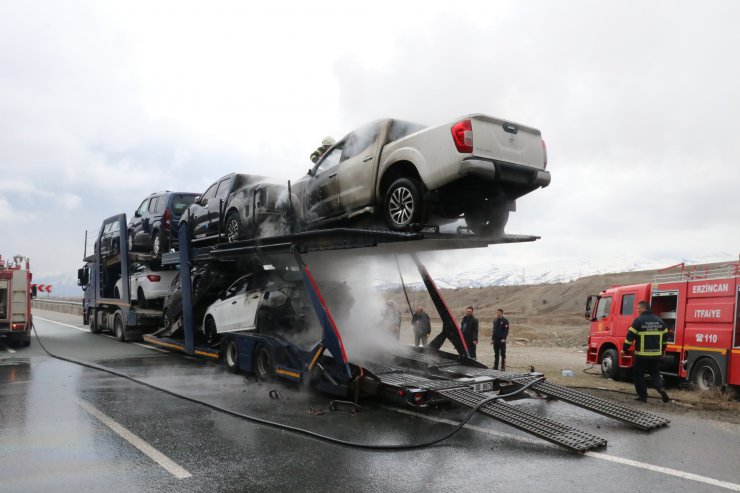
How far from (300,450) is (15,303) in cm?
1162

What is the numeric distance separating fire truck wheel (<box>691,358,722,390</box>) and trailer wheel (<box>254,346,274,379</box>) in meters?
7.40

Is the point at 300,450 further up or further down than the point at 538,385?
further down

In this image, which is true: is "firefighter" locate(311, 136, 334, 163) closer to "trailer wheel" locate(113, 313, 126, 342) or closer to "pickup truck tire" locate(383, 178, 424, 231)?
"pickup truck tire" locate(383, 178, 424, 231)

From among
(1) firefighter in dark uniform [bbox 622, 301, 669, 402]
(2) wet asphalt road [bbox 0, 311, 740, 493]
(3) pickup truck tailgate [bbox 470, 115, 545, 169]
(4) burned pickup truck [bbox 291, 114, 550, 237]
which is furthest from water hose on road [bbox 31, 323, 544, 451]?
(3) pickup truck tailgate [bbox 470, 115, 545, 169]

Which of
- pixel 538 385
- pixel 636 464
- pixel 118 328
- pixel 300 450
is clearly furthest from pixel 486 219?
pixel 118 328

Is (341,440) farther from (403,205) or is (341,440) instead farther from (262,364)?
(262,364)

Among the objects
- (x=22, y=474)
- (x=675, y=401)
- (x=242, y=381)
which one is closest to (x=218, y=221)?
(x=242, y=381)

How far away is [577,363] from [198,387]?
33.5ft

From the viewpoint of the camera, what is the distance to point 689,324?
10047 mm

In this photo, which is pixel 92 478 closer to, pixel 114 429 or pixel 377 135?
pixel 114 429

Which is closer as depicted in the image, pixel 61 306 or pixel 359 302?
pixel 359 302

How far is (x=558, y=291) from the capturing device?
133ft

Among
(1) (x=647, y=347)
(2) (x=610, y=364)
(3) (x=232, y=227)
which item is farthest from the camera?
(2) (x=610, y=364)

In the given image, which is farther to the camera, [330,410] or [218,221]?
[218,221]
